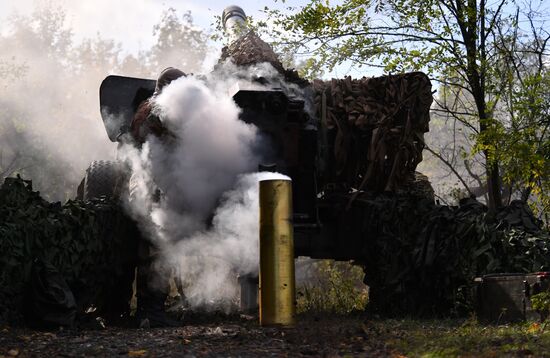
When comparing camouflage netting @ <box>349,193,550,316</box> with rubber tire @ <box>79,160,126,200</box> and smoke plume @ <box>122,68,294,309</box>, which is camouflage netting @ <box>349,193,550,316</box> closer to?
smoke plume @ <box>122,68,294,309</box>

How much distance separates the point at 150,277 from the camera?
31.1ft

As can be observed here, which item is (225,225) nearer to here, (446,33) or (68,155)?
(446,33)

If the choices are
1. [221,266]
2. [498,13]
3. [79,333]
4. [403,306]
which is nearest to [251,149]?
[221,266]

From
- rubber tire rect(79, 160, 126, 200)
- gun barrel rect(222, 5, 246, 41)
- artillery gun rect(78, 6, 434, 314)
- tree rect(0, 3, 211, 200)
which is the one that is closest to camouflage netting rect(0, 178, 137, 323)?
artillery gun rect(78, 6, 434, 314)

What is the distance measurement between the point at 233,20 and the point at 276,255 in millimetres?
8675

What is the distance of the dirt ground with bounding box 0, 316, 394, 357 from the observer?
19.3ft

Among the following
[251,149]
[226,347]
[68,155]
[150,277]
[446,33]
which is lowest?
[226,347]

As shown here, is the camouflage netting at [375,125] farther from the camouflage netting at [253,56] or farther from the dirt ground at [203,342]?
the dirt ground at [203,342]

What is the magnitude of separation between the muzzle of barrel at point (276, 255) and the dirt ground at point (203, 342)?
0.58 feet

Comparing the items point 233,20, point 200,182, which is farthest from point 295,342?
point 233,20

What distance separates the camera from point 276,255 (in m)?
6.90

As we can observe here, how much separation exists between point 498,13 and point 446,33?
4.07 feet

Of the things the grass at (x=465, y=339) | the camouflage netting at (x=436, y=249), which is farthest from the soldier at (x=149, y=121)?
the grass at (x=465, y=339)

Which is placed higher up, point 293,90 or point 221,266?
point 293,90
